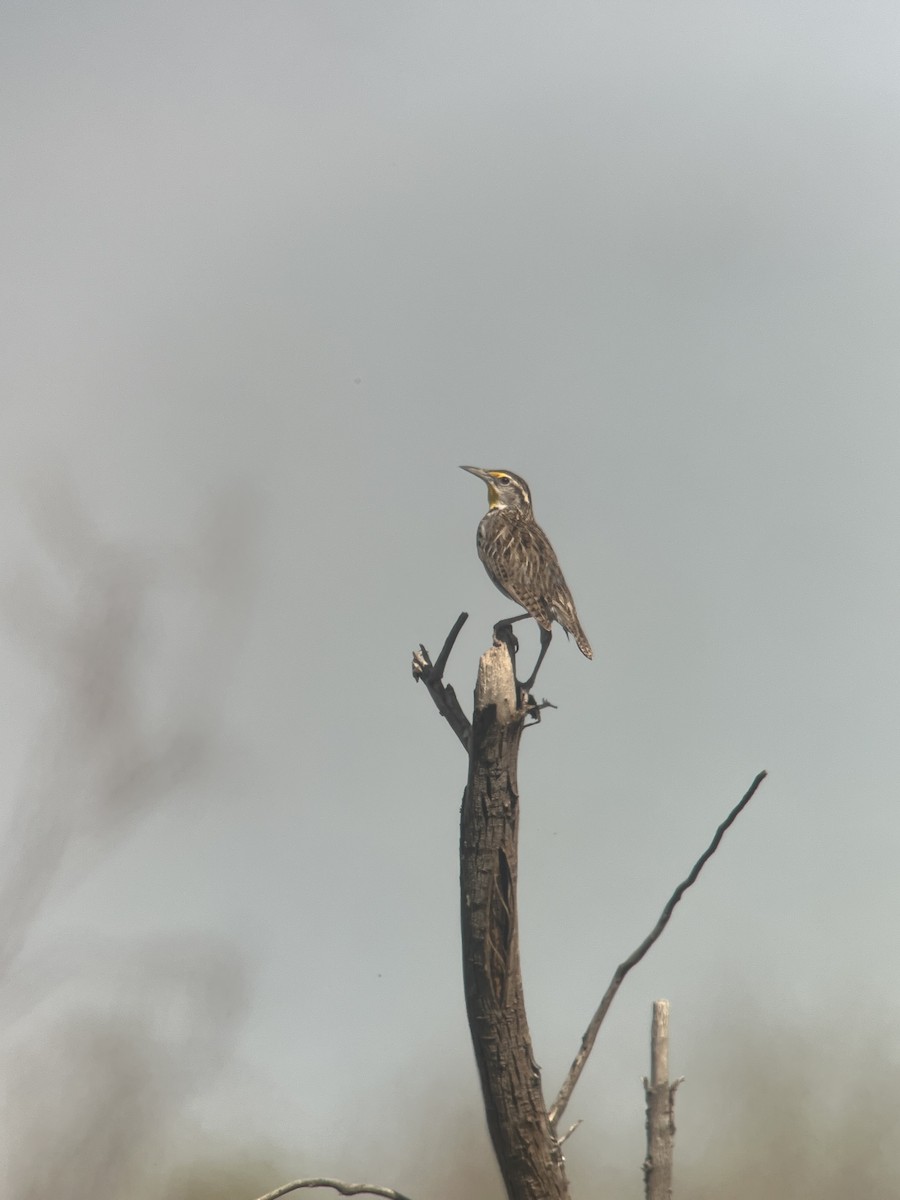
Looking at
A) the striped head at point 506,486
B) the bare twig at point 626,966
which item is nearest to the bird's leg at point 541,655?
the bare twig at point 626,966

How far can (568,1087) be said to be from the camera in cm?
581

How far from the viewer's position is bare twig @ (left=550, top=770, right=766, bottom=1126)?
18.9ft

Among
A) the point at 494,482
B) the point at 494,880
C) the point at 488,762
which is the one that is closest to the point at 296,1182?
the point at 494,880

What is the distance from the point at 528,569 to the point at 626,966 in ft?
15.4

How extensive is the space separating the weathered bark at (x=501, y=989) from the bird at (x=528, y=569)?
2517 millimetres

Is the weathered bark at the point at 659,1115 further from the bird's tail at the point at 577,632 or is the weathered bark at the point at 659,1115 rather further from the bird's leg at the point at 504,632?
the bird's tail at the point at 577,632

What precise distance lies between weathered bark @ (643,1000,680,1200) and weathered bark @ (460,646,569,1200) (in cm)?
46

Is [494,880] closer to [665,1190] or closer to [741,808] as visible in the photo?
[741,808]

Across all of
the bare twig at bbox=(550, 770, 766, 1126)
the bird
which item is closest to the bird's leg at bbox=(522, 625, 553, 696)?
the bird

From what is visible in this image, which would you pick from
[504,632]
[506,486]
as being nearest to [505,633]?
[504,632]

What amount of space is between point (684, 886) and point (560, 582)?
4.67 metres

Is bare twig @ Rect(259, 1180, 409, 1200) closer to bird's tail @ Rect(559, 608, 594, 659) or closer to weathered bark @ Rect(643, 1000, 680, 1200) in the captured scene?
weathered bark @ Rect(643, 1000, 680, 1200)

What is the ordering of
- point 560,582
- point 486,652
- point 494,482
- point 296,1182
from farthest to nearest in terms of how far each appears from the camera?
point 494,482, point 560,582, point 486,652, point 296,1182

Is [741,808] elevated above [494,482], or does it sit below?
below
